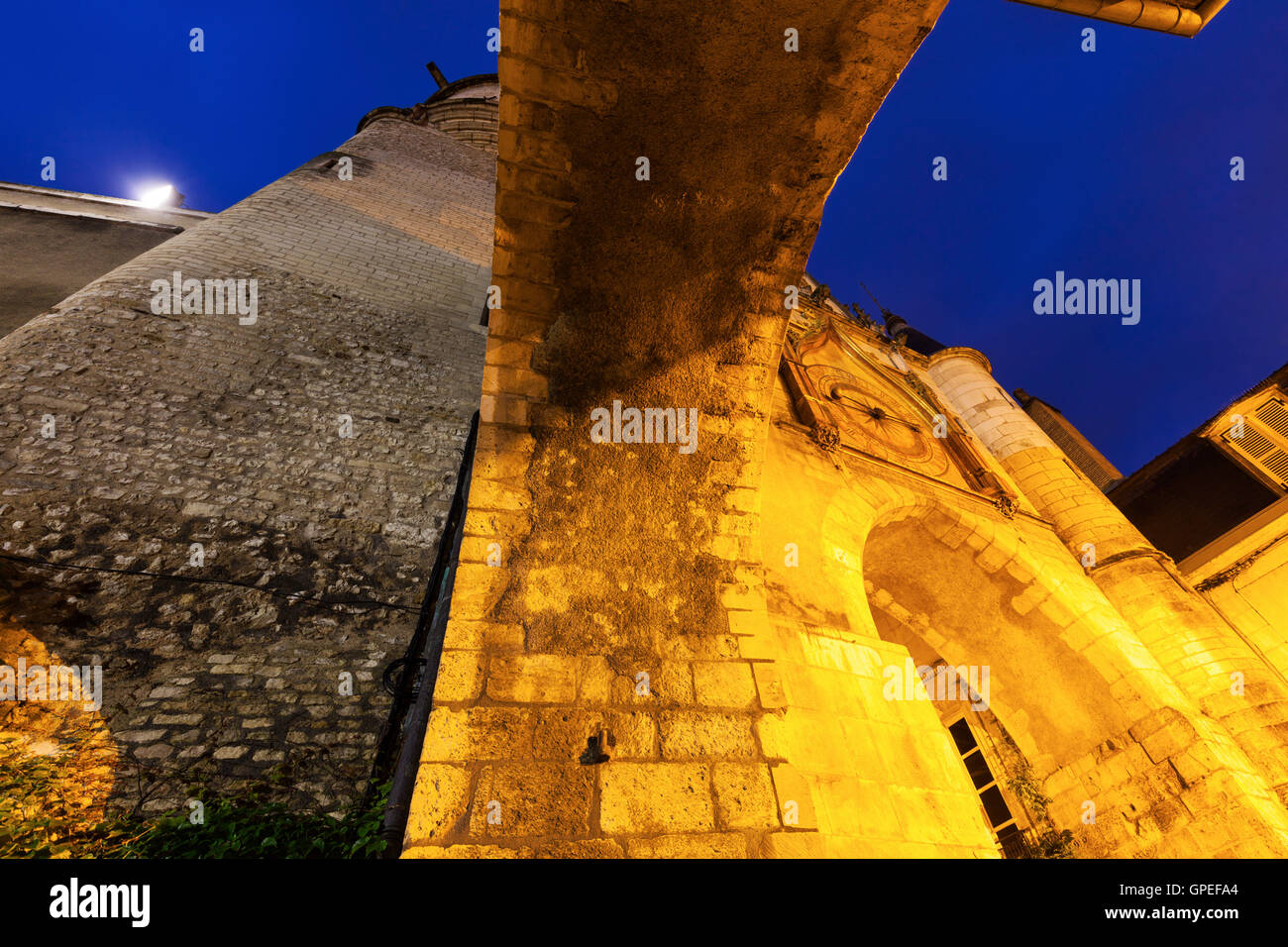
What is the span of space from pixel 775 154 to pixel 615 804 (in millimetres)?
3094

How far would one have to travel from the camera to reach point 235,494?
5.31 meters

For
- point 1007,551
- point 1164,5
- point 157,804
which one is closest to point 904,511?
point 1007,551

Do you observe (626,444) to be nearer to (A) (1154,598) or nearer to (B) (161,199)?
(A) (1154,598)

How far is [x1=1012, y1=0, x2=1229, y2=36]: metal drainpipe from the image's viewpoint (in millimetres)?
2598

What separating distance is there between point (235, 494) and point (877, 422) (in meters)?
8.42

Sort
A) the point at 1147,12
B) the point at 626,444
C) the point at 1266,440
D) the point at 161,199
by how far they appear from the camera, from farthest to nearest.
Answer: the point at 161,199
the point at 1266,440
the point at 626,444
the point at 1147,12

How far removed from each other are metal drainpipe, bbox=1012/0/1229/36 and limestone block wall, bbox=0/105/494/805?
6.43 m

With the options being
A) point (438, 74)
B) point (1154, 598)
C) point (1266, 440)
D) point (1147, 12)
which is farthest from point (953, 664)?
point (438, 74)

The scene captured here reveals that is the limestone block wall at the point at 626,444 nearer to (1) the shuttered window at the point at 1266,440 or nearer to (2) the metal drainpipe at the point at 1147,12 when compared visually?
(2) the metal drainpipe at the point at 1147,12

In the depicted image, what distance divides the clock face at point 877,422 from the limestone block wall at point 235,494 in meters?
5.33

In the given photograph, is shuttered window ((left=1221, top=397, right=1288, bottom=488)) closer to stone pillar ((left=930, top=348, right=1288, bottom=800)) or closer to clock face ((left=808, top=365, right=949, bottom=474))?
stone pillar ((left=930, top=348, right=1288, bottom=800))

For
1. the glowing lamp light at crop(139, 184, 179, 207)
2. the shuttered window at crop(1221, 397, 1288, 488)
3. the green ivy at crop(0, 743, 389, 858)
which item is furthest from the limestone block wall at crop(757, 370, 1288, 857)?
the glowing lamp light at crop(139, 184, 179, 207)

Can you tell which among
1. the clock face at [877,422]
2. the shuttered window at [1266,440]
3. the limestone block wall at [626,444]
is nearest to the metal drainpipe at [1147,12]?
the limestone block wall at [626,444]
